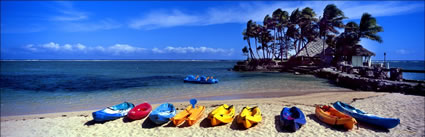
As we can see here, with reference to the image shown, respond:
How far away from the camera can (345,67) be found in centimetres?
2569

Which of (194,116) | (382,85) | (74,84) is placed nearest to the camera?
(194,116)

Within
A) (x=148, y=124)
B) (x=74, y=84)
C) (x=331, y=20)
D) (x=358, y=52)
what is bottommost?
(x=148, y=124)

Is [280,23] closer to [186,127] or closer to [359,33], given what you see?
[359,33]

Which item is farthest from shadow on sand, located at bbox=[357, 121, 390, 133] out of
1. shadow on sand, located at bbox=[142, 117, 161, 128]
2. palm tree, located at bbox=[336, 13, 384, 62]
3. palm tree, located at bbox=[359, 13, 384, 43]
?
palm tree, located at bbox=[359, 13, 384, 43]

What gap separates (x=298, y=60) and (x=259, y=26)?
36.1 ft

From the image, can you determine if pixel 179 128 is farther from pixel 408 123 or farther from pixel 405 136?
pixel 408 123

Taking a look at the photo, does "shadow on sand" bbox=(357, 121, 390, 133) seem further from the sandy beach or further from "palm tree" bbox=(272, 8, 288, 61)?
"palm tree" bbox=(272, 8, 288, 61)

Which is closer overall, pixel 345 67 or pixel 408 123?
pixel 408 123

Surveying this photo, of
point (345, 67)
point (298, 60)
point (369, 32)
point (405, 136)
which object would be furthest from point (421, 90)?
point (298, 60)

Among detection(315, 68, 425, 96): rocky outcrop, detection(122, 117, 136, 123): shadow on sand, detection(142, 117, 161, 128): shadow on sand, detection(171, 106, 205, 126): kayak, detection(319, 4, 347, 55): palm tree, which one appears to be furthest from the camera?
detection(319, 4, 347, 55): palm tree

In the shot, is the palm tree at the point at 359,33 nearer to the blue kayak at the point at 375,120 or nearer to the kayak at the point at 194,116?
the blue kayak at the point at 375,120

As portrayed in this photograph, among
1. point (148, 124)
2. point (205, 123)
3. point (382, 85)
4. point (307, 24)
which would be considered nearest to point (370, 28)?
point (307, 24)

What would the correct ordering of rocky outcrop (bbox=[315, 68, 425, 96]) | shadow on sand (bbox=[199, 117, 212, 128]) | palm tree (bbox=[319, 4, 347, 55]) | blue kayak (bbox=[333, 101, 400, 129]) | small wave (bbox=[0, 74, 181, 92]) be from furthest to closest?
1. palm tree (bbox=[319, 4, 347, 55])
2. small wave (bbox=[0, 74, 181, 92])
3. rocky outcrop (bbox=[315, 68, 425, 96])
4. shadow on sand (bbox=[199, 117, 212, 128])
5. blue kayak (bbox=[333, 101, 400, 129])

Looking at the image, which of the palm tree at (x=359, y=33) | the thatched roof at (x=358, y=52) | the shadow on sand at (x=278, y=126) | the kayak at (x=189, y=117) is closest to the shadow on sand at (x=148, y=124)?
the kayak at (x=189, y=117)
